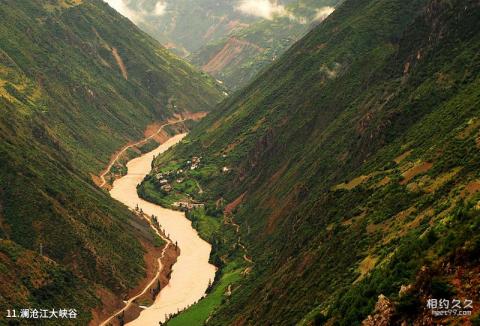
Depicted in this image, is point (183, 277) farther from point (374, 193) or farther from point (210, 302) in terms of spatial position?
point (374, 193)

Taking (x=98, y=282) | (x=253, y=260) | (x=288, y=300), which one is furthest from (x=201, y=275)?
(x=288, y=300)

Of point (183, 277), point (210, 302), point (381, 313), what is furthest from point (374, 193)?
point (183, 277)

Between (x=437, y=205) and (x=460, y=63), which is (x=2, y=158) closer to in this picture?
(x=460, y=63)

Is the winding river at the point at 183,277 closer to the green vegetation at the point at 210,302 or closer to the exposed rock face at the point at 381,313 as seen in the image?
the green vegetation at the point at 210,302

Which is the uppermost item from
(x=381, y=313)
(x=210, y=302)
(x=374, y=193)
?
(x=210, y=302)

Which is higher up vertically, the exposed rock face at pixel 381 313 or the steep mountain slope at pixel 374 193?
the steep mountain slope at pixel 374 193

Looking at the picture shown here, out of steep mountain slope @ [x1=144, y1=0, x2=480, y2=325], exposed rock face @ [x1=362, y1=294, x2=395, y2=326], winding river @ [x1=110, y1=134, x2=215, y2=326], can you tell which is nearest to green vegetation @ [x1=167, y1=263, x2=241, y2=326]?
steep mountain slope @ [x1=144, y1=0, x2=480, y2=325]

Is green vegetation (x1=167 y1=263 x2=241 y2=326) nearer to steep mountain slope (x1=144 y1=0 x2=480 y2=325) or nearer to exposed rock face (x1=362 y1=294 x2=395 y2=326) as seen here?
steep mountain slope (x1=144 y1=0 x2=480 y2=325)

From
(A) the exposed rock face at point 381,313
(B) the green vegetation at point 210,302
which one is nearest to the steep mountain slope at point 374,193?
(A) the exposed rock face at point 381,313
